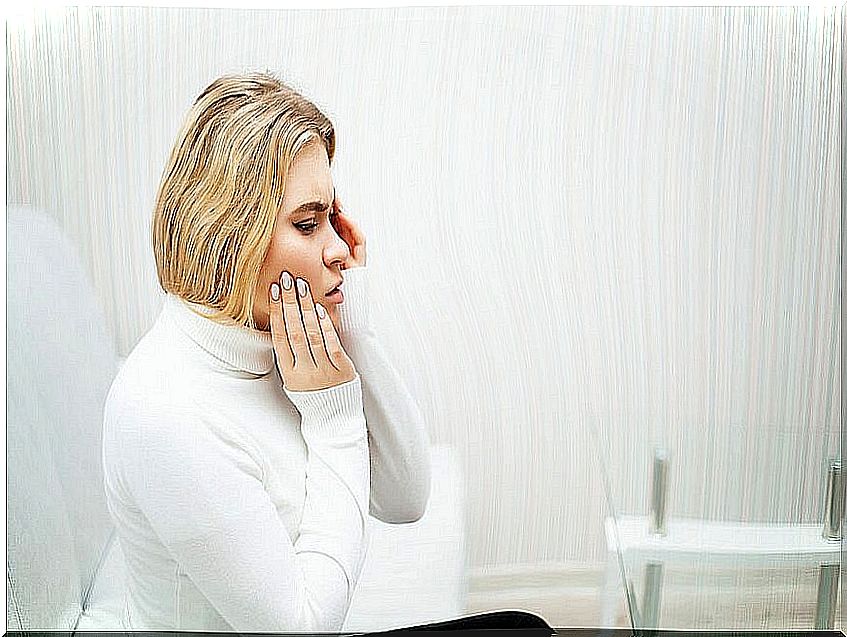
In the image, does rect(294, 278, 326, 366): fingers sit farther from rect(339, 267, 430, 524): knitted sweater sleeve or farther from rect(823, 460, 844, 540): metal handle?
rect(823, 460, 844, 540): metal handle

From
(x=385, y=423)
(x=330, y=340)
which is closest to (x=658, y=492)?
(x=385, y=423)

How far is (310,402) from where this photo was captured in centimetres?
198

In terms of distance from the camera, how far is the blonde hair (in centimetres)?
194

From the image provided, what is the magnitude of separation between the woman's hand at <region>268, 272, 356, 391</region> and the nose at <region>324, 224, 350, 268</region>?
0.20ft

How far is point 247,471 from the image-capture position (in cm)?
195

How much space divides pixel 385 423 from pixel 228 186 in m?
0.52

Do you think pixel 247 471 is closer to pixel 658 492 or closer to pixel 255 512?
pixel 255 512

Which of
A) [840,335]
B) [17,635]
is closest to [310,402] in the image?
[17,635]

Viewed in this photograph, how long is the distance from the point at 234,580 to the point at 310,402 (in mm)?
347

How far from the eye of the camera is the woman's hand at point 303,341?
196 centimetres

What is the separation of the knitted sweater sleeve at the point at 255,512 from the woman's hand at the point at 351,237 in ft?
0.72

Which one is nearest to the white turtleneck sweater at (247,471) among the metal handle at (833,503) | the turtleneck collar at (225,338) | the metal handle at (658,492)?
the turtleneck collar at (225,338)

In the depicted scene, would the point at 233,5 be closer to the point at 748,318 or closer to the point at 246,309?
the point at 246,309

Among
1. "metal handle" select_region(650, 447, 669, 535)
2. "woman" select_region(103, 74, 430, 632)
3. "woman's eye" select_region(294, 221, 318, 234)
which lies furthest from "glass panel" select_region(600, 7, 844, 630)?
"woman's eye" select_region(294, 221, 318, 234)
